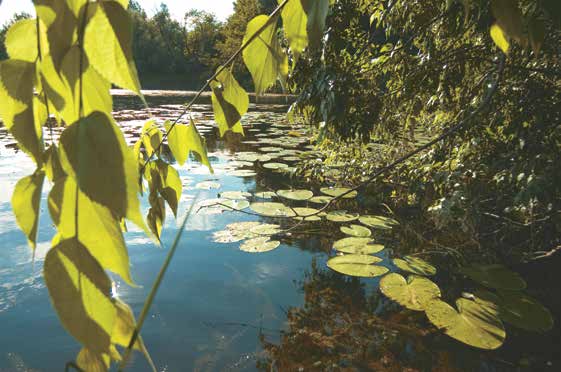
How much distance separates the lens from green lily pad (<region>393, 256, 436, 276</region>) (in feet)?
6.61

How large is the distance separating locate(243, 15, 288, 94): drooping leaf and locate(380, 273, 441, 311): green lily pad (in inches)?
63.1

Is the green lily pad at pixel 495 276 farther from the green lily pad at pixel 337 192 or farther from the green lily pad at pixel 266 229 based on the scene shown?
the green lily pad at pixel 337 192

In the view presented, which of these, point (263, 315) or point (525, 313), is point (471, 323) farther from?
point (263, 315)

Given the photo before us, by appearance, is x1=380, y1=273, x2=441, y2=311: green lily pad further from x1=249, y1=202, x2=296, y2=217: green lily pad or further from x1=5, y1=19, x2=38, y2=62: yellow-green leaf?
x1=5, y1=19, x2=38, y2=62: yellow-green leaf

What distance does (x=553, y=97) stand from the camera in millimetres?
1823

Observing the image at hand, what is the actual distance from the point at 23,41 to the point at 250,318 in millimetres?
1647

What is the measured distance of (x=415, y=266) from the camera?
6.82 ft

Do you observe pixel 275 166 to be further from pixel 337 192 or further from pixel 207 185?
pixel 337 192

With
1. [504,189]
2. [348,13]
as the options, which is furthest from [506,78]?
[348,13]

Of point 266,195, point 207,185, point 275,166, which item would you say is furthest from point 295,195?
point 275,166

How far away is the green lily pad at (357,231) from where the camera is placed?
2488mm

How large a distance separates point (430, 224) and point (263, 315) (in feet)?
5.42

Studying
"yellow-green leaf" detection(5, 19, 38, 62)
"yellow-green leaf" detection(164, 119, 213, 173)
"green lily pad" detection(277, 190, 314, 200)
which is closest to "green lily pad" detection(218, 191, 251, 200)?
"green lily pad" detection(277, 190, 314, 200)

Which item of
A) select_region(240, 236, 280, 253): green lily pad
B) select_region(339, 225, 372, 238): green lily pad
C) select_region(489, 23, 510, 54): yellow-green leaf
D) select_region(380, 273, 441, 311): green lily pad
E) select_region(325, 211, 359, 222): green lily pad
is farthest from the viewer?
select_region(325, 211, 359, 222): green lily pad
